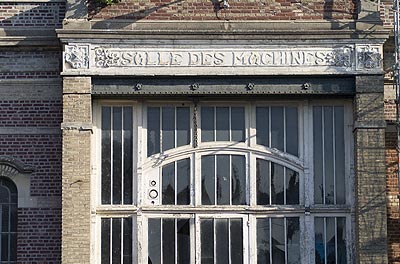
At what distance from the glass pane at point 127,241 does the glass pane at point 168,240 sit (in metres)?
0.61

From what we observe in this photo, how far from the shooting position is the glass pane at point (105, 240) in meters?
17.9

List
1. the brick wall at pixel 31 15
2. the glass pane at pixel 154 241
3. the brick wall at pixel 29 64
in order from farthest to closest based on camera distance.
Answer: the brick wall at pixel 31 15 < the brick wall at pixel 29 64 < the glass pane at pixel 154 241

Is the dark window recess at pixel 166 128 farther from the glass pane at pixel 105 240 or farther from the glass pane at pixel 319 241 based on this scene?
the glass pane at pixel 319 241

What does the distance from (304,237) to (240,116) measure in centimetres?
255

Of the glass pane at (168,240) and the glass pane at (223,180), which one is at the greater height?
the glass pane at (223,180)

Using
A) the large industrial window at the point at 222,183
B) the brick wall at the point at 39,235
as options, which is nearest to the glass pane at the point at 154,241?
the large industrial window at the point at 222,183

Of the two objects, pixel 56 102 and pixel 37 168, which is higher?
pixel 56 102

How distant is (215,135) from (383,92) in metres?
3.20

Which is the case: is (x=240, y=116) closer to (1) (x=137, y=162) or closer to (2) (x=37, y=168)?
(1) (x=137, y=162)

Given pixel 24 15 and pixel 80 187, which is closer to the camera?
pixel 80 187

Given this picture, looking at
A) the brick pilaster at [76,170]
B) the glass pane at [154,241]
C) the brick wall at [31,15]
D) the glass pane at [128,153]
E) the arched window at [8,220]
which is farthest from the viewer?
the brick wall at [31,15]

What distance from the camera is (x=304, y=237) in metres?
17.9

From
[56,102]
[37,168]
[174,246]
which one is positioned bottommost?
[174,246]

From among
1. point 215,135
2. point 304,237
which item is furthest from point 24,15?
point 304,237
